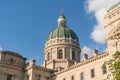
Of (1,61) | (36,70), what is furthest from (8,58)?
(36,70)

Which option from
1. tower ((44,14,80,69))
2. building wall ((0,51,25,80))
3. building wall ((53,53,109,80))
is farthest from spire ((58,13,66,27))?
building wall ((53,53,109,80))

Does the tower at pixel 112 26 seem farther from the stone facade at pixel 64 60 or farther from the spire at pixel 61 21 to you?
the spire at pixel 61 21

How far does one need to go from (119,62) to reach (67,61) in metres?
45.9

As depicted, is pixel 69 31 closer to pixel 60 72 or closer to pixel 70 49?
pixel 70 49

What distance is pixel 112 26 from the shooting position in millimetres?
50438

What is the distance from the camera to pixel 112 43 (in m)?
49.1

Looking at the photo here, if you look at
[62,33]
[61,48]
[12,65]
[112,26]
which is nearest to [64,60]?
[61,48]

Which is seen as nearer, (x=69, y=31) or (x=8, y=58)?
(x=8, y=58)

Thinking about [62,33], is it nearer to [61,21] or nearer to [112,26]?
[61,21]

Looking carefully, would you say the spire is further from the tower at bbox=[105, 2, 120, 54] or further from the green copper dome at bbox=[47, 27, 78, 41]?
the tower at bbox=[105, 2, 120, 54]

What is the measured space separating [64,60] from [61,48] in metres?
3.98

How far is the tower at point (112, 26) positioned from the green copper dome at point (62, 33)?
26129 mm

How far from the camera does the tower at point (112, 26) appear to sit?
48.5m

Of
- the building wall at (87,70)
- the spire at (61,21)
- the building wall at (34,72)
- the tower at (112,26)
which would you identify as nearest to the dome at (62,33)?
the spire at (61,21)
